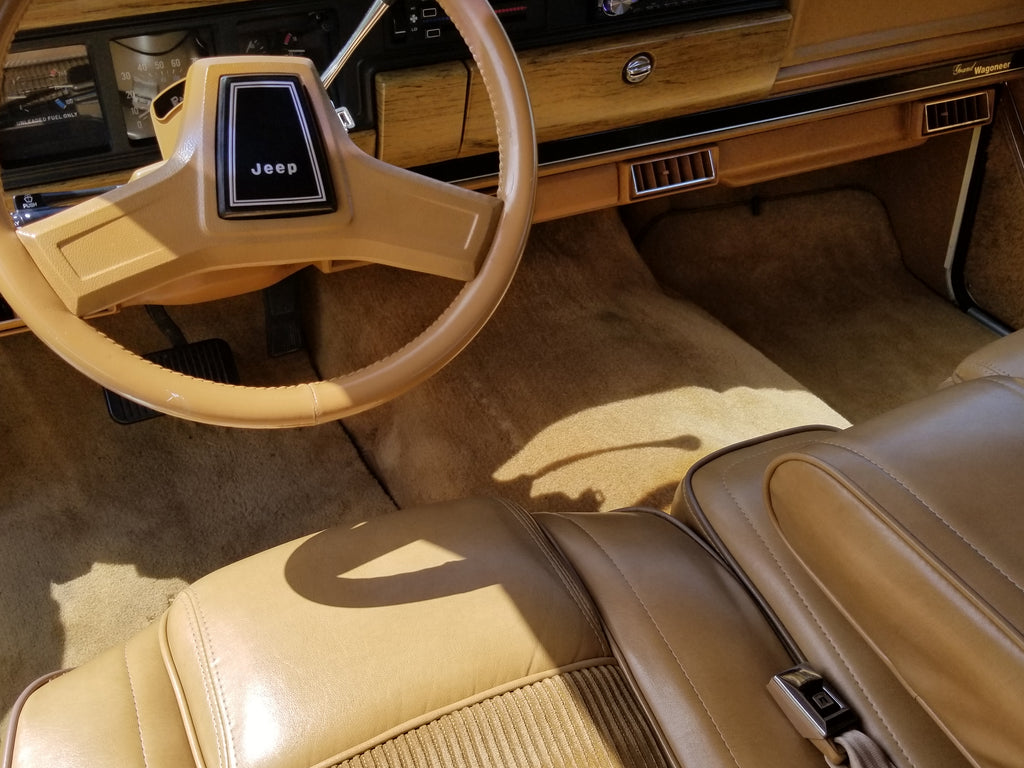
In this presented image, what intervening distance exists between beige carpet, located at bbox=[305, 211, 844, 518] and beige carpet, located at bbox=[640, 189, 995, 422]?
0.67ft

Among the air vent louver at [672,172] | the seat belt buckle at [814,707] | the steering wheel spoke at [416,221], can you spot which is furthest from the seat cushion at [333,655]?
the air vent louver at [672,172]

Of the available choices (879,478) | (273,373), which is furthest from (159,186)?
(273,373)

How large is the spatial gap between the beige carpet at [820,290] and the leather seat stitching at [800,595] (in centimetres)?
94

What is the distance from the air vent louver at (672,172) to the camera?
61.4 inches

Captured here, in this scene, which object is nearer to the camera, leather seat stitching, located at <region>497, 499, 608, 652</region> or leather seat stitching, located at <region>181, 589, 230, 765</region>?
leather seat stitching, located at <region>181, 589, 230, 765</region>

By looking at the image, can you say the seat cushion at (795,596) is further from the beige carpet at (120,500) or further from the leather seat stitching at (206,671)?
the beige carpet at (120,500)

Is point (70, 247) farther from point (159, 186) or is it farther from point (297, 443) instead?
point (297, 443)

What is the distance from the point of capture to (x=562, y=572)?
83 centimetres

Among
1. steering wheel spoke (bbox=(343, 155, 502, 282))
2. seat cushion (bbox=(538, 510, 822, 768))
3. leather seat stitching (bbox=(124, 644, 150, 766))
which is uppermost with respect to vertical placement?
steering wheel spoke (bbox=(343, 155, 502, 282))

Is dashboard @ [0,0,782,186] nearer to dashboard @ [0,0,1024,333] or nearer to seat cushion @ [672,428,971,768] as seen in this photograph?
dashboard @ [0,0,1024,333]

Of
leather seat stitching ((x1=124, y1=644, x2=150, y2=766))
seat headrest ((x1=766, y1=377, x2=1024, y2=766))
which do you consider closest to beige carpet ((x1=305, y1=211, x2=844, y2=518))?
seat headrest ((x1=766, y1=377, x2=1024, y2=766))

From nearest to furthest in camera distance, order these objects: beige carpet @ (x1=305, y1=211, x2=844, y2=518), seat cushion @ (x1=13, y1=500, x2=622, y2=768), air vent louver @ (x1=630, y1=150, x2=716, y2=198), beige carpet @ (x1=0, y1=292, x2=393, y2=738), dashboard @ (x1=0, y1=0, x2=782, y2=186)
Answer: seat cushion @ (x1=13, y1=500, x2=622, y2=768) < dashboard @ (x1=0, y1=0, x2=782, y2=186) < beige carpet @ (x1=0, y1=292, x2=393, y2=738) < beige carpet @ (x1=305, y1=211, x2=844, y2=518) < air vent louver @ (x1=630, y1=150, x2=716, y2=198)

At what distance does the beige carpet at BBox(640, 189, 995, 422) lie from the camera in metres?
1.84

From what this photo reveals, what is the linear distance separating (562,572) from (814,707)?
0.82 feet
